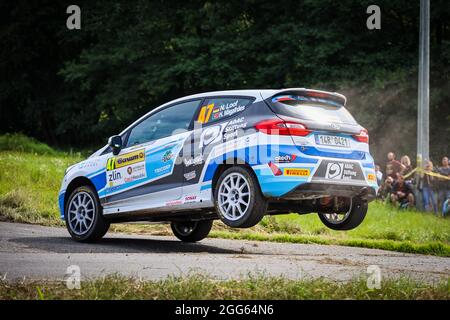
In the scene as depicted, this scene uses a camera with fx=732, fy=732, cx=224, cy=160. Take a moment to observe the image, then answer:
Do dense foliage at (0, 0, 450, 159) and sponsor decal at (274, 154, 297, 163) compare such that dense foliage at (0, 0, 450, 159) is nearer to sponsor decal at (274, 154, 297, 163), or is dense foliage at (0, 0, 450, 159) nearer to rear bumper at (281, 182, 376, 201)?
rear bumper at (281, 182, 376, 201)

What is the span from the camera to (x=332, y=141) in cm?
873

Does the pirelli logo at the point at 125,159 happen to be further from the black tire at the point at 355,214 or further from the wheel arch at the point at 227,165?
the black tire at the point at 355,214

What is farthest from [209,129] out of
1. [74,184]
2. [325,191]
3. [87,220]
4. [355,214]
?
[74,184]

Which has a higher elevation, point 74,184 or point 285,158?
point 285,158

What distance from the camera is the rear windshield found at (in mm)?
8641

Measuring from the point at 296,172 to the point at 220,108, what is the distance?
1.42 meters

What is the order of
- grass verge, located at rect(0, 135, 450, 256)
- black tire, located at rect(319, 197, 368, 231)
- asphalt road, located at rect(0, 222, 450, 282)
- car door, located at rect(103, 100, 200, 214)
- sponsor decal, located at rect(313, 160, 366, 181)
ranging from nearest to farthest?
asphalt road, located at rect(0, 222, 450, 282) < sponsor decal, located at rect(313, 160, 366, 181) < black tire, located at rect(319, 197, 368, 231) < car door, located at rect(103, 100, 200, 214) < grass verge, located at rect(0, 135, 450, 256)

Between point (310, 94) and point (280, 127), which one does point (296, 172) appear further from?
point (310, 94)

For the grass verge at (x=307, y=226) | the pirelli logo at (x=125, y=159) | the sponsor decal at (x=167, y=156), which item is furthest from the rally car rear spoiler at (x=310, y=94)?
the grass verge at (x=307, y=226)

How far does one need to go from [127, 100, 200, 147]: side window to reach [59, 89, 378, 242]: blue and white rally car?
16 mm

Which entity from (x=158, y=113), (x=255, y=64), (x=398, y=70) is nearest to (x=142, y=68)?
(x=255, y=64)

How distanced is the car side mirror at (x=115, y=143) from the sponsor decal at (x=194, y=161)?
5.18 feet

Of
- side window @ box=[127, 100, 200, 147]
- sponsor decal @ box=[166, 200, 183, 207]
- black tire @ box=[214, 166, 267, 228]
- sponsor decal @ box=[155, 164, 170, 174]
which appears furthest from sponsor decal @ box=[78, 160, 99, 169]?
black tire @ box=[214, 166, 267, 228]
